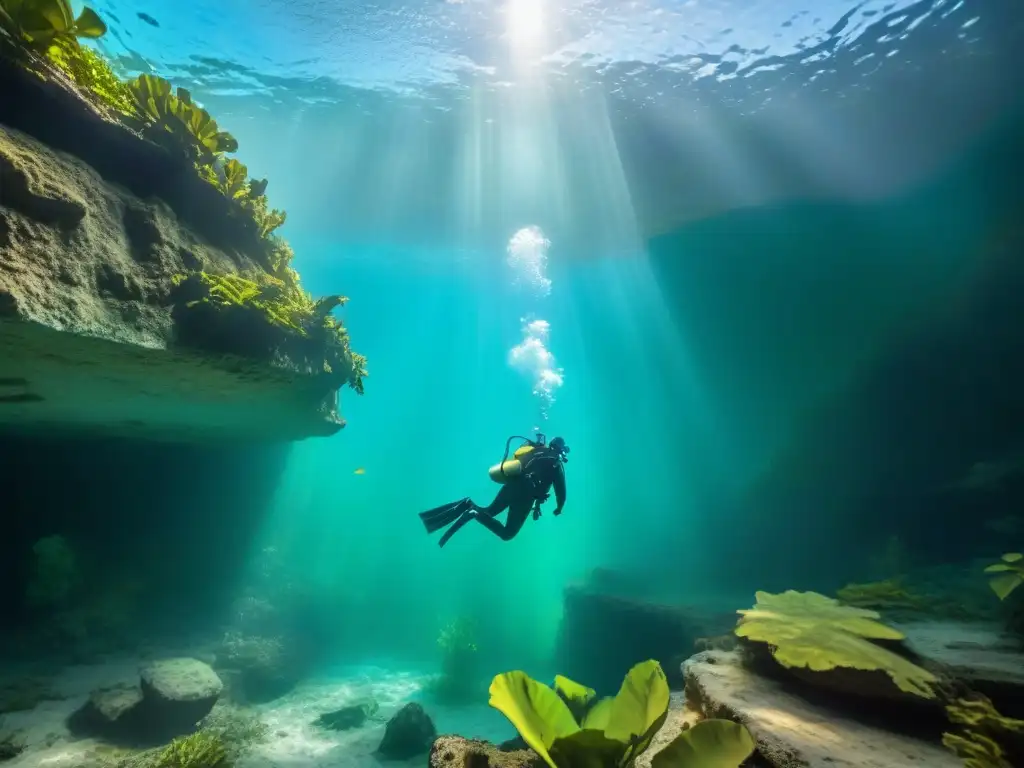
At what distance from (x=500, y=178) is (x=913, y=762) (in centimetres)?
2330

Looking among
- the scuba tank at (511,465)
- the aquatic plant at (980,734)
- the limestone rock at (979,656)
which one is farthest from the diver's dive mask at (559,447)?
the aquatic plant at (980,734)

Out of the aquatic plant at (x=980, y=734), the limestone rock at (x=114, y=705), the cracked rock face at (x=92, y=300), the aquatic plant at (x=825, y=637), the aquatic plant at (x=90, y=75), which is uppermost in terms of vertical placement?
the aquatic plant at (x=90, y=75)

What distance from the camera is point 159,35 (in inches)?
568

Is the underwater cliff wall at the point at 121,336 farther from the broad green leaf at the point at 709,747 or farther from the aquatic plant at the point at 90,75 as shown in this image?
the broad green leaf at the point at 709,747

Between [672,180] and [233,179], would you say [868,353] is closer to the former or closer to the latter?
[672,180]

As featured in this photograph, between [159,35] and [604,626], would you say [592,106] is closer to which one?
[159,35]

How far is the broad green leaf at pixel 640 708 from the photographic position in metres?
2.32

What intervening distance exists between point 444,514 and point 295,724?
9638mm

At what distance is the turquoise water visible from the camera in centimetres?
1235

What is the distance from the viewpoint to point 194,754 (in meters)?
6.72

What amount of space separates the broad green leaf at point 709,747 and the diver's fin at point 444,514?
562cm

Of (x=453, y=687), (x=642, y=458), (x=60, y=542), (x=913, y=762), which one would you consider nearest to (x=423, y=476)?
(x=642, y=458)

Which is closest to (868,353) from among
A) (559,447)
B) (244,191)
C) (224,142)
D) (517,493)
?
(559,447)

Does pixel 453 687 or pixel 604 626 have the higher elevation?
pixel 604 626
